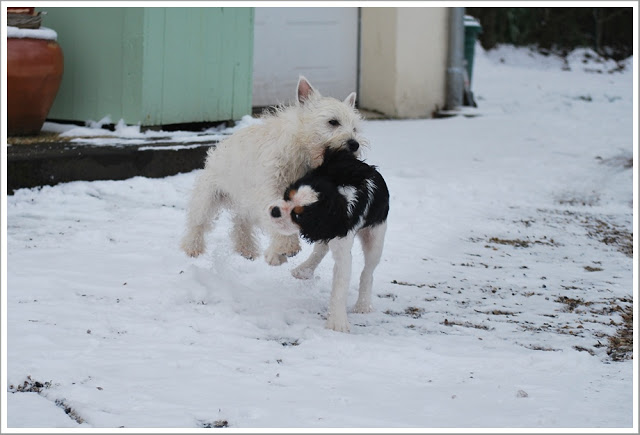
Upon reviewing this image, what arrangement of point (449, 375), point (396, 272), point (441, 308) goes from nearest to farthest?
point (449, 375)
point (441, 308)
point (396, 272)

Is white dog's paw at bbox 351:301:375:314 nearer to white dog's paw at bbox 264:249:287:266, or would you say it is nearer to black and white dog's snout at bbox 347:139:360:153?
white dog's paw at bbox 264:249:287:266

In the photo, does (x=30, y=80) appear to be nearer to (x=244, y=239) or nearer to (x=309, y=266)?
(x=244, y=239)

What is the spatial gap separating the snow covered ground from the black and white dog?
0.92 ft

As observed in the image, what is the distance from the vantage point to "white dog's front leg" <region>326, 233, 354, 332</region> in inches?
160

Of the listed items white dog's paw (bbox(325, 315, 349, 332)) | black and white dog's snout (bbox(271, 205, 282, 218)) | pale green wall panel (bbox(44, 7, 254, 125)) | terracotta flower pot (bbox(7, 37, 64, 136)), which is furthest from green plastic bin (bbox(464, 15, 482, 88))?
black and white dog's snout (bbox(271, 205, 282, 218))

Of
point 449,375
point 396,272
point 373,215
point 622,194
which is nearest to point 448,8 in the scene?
point 622,194

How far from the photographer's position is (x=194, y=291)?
432 centimetres

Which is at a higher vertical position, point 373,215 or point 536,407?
point 373,215

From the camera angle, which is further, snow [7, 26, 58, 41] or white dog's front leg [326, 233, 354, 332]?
snow [7, 26, 58, 41]

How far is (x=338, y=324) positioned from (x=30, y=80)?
4519mm

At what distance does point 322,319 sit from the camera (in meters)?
4.27

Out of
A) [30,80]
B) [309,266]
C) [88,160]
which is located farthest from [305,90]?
[30,80]

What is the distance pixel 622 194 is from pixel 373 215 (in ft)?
15.6

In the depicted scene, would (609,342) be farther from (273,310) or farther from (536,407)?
(273,310)
